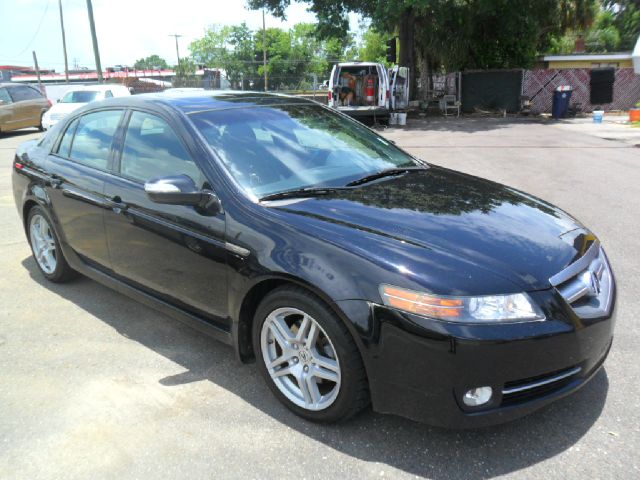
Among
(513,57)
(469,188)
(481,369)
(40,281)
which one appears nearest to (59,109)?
(40,281)

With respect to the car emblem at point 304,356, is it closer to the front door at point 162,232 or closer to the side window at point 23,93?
the front door at point 162,232

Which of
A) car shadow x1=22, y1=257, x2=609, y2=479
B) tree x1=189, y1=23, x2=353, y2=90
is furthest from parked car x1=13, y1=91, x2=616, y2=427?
tree x1=189, y1=23, x2=353, y2=90

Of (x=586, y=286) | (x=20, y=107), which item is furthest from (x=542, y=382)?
(x=20, y=107)

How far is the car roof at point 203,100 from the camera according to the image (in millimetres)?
3432

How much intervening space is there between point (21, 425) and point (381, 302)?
1.99 metres

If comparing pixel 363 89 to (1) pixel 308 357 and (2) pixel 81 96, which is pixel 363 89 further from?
(1) pixel 308 357

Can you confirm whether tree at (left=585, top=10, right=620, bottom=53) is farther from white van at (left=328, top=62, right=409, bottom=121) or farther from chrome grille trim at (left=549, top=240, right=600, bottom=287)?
chrome grille trim at (left=549, top=240, right=600, bottom=287)

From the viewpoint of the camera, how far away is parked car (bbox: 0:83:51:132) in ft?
59.1

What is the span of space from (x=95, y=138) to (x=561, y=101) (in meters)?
21.5

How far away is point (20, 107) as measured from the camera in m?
18.4

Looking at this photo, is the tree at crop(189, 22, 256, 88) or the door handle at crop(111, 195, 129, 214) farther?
the tree at crop(189, 22, 256, 88)

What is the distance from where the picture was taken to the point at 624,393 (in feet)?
9.16

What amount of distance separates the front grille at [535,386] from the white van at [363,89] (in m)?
16.8

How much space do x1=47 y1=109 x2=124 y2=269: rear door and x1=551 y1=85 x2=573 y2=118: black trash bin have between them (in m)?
21.3
